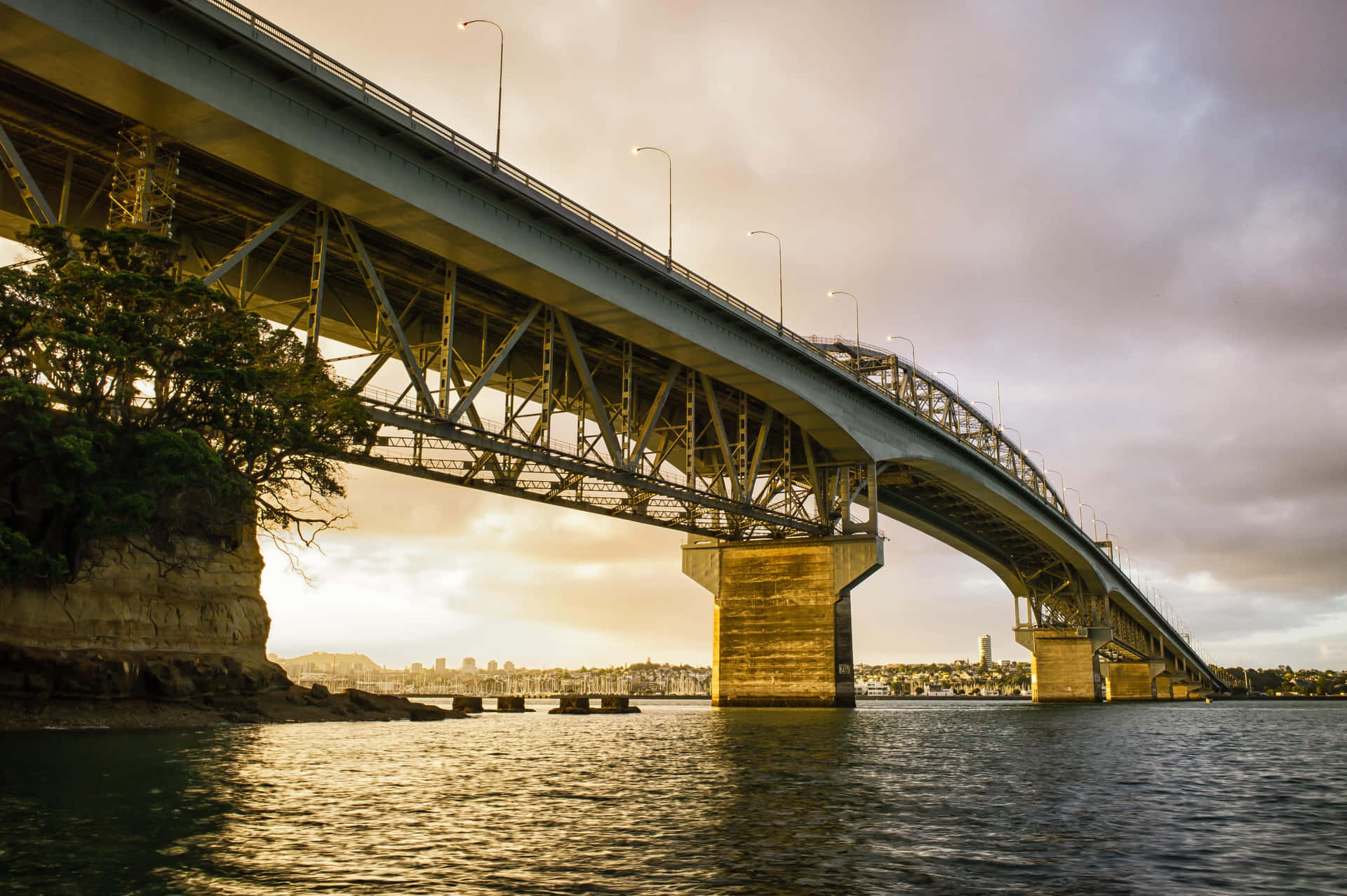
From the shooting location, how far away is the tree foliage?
25.9 m

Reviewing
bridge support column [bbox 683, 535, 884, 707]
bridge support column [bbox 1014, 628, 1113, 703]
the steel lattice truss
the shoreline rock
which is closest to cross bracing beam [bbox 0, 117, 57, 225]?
the steel lattice truss

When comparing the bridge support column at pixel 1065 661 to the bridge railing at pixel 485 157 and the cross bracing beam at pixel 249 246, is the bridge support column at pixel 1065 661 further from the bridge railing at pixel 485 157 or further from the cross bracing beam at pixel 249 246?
the cross bracing beam at pixel 249 246

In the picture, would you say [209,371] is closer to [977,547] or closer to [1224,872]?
[1224,872]

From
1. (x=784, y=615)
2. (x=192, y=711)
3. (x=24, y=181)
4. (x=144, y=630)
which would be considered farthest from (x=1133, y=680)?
A: (x=24, y=181)

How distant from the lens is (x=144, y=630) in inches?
1227

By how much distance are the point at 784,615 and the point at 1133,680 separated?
4353 inches

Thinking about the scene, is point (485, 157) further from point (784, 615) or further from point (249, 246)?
point (784, 615)

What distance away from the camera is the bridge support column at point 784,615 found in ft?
199

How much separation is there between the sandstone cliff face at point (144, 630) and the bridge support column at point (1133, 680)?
140 m

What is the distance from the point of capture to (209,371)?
28641 millimetres

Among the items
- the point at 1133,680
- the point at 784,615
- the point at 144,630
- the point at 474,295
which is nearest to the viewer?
the point at 144,630

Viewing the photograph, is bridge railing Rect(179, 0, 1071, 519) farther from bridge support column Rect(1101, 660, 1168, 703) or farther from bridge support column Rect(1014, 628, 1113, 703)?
bridge support column Rect(1101, 660, 1168, 703)

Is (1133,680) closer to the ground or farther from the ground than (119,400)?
closer to the ground

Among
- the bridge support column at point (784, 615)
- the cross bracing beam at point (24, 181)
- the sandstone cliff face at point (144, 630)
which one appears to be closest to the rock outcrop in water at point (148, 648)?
the sandstone cliff face at point (144, 630)
